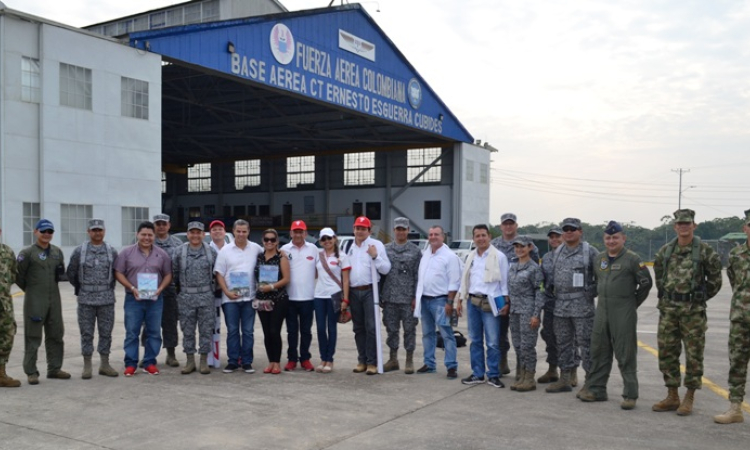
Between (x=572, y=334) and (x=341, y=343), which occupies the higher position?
(x=572, y=334)

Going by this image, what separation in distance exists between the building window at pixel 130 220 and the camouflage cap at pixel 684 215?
1901 cm

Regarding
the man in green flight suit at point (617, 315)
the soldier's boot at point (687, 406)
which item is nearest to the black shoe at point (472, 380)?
the man in green flight suit at point (617, 315)

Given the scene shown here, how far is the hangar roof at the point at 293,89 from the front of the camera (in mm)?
22969

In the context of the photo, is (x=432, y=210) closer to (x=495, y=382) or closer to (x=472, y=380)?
(x=472, y=380)

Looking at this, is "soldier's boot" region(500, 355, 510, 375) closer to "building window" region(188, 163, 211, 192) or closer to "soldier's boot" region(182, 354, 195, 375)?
"soldier's boot" region(182, 354, 195, 375)

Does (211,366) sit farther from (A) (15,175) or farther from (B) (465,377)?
(A) (15,175)

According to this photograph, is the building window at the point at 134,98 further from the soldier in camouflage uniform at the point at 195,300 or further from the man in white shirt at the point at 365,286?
the man in white shirt at the point at 365,286

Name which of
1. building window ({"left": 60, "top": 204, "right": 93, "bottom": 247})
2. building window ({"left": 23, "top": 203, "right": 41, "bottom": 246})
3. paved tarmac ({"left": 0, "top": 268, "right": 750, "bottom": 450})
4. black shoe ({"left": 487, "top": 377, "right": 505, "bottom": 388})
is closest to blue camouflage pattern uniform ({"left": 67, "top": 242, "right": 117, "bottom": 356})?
paved tarmac ({"left": 0, "top": 268, "right": 750, "bottom": 450})

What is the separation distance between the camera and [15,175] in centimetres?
1950

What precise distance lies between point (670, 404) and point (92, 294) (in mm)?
6447

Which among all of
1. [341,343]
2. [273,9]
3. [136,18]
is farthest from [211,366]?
[136,18]

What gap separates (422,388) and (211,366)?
9.46ft

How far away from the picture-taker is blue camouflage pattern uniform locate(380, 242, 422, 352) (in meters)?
8.26

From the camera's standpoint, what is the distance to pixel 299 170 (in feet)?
158
